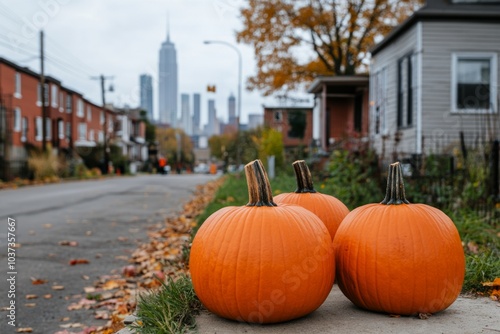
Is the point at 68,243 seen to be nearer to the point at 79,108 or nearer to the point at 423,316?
the point at 423,316

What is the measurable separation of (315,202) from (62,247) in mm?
4999

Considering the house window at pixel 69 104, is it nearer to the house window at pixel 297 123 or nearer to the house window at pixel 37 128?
the house window at pixel 37 128

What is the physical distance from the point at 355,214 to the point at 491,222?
4.50m

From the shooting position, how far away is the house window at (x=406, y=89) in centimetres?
1595

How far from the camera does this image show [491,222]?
7121 mm

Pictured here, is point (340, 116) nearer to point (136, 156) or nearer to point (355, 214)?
point (355, 214)

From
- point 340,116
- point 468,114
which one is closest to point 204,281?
point 468,114

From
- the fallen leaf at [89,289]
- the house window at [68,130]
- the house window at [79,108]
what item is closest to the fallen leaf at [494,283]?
the fallen leaf at [89,289]

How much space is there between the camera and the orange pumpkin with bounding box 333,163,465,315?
3.06 meters

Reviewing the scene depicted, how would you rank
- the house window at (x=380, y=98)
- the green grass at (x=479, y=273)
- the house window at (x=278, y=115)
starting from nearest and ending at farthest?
1. the green grass at (x=479, y=273)
2. the house window at (x=380, y=98)
3. the house window at (x=278, y=115)

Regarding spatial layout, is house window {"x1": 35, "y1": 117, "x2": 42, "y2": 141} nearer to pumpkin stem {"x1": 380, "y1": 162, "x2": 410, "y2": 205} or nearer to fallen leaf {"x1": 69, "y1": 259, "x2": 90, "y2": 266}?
fallen leaf {"x1": 69, "y1": 259, "x2": 90, "y2": 266}

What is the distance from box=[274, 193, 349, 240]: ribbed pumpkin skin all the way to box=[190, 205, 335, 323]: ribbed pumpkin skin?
776mm

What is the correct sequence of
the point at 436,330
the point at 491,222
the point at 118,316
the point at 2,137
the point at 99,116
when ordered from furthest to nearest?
1. the point at 99,116
2. the point at 2,137
3. the point at 491,222
4. the point at 118,316
5. the point at 436,330

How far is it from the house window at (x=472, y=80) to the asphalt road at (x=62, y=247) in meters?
8.20
